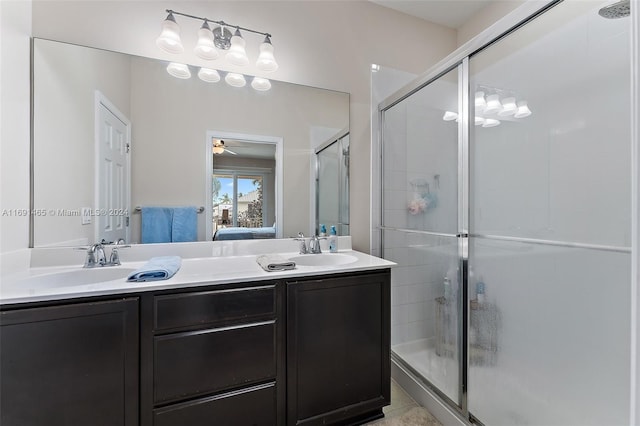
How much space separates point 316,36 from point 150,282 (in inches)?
75.3

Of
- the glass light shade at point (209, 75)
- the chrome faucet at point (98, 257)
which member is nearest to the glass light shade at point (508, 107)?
the glass light shade at point (209, 75)

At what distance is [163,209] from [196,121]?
0.58 m

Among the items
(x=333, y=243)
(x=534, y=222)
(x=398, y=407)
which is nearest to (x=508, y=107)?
(x=534, y=222)

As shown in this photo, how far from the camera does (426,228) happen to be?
180 cm

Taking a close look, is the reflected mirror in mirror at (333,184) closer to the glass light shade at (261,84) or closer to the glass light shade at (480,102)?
the glass light shade at (261,84)

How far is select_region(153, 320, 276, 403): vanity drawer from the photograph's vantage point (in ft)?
3.70

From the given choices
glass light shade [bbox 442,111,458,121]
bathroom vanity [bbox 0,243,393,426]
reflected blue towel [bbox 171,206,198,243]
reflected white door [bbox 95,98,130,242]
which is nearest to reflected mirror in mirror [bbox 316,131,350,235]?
bathroom vanity [bbox 0,243,393,426]

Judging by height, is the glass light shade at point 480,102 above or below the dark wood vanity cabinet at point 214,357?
above

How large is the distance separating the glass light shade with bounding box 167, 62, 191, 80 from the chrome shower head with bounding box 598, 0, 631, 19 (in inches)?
78.2

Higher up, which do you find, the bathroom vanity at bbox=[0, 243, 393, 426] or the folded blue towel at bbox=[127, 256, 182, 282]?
the folded blue towel at bbox=[127, 256, 182, 282]

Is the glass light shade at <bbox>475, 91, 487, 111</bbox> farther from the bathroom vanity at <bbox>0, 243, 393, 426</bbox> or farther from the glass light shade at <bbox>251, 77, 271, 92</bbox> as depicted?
the glass light shade at <bbox>251, 77, 271, 92</bbox>

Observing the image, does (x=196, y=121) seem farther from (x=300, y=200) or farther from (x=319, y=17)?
(x=319, y=17)

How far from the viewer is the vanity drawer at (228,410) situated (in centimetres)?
113

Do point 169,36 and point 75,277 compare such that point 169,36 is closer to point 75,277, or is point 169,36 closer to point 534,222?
point 75,277
